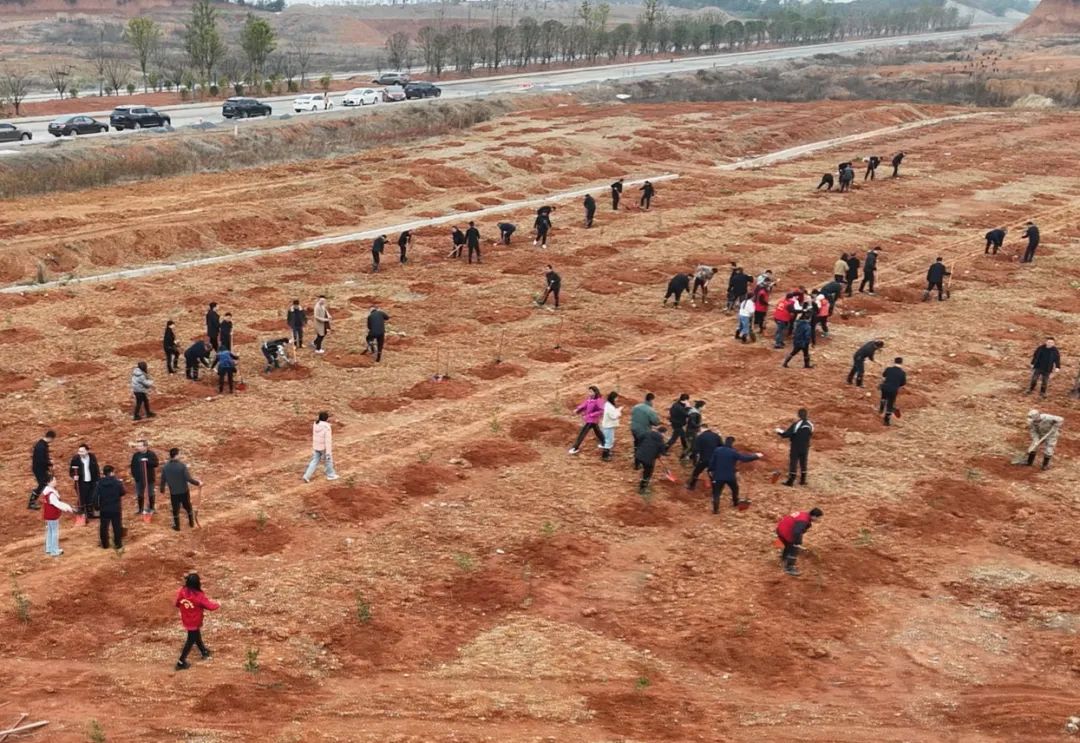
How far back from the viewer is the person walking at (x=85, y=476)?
15852 millimetres

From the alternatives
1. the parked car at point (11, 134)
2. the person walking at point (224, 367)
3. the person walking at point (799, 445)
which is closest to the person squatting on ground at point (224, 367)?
the person walking at point (224, 367)

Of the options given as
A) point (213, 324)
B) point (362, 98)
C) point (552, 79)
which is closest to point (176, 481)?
point (213, 324)

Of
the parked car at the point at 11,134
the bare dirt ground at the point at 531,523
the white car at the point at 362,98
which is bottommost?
the bare dirt ground at the point at 531,523

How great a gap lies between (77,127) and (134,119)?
3852 mm

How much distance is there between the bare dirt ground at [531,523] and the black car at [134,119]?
21.1 meters

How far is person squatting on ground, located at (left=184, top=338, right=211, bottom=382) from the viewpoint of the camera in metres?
22.5

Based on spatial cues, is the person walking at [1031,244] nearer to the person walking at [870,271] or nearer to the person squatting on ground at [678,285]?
the person walking at [870,271]

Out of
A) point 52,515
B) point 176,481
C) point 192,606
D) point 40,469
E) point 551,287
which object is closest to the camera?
point 192,606

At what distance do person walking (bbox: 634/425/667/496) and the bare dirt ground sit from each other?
45 centimetres

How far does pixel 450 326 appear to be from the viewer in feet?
89.9

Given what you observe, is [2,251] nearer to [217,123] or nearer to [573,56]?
[217,123]

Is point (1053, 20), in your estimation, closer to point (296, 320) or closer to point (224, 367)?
point (296, 320)

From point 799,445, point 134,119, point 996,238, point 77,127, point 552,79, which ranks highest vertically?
point 552,79

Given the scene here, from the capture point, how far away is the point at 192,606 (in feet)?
39.6
